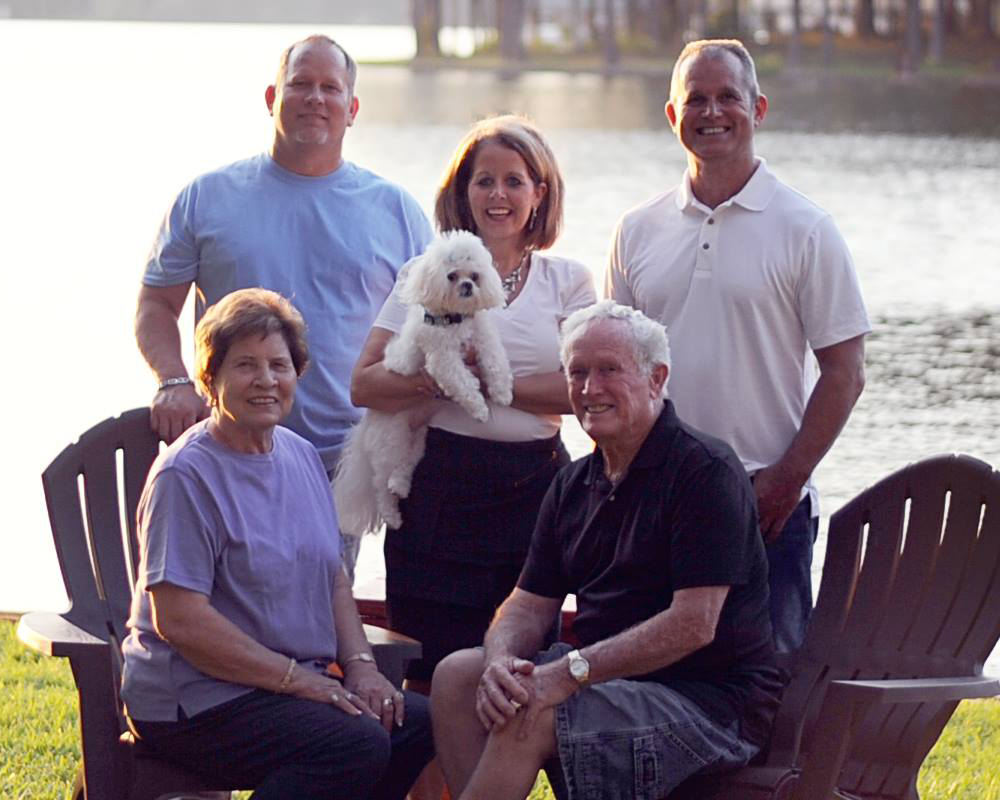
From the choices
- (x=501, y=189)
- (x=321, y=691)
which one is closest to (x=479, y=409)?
(x=501, y=189)

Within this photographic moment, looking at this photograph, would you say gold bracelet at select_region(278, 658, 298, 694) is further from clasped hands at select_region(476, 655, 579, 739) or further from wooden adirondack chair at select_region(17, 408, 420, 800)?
clasped hands at select_region(476, 655, 579, 739)

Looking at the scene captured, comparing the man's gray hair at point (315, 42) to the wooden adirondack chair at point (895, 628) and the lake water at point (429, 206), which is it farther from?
the lake water at point (429, 206)

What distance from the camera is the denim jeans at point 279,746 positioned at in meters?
3.43

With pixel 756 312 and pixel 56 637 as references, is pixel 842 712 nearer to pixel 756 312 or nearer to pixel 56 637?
pixel 756 312

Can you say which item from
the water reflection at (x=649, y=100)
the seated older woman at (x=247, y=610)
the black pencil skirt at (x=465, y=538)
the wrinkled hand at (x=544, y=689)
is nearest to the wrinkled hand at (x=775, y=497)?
the black pencil skirt at (x=465, y=538)

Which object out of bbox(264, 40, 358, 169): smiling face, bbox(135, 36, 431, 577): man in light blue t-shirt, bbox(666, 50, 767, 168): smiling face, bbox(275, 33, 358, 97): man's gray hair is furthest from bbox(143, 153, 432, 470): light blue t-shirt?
bbox(666, 50, 767, 168): smiling face

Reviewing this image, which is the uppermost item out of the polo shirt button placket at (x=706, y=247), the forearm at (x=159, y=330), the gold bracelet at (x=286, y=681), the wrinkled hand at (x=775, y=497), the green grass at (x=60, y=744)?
the polo shirt button placket at (x=706, y=247)

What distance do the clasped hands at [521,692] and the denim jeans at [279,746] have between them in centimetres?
24

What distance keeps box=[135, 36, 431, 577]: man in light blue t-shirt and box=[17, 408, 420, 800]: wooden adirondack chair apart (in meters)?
0.15

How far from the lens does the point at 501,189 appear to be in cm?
400

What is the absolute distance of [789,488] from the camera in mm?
3873

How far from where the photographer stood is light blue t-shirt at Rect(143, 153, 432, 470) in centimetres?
432

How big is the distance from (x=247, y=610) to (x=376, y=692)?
0.33m

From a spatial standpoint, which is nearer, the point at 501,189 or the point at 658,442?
the point at 658,442
